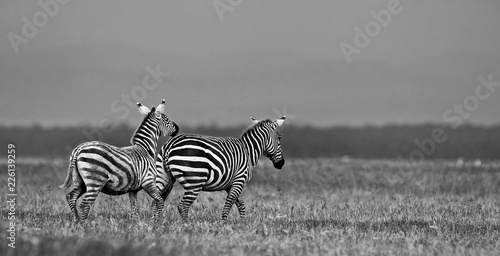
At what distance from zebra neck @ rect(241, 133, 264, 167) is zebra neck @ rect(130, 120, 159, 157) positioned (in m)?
2.11

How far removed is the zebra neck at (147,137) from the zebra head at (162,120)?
0.55ft

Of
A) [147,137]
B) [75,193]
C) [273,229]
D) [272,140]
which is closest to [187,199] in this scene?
[147,137]

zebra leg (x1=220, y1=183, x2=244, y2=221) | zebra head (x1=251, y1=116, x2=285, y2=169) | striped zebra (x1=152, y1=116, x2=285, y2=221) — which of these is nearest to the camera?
striped zebra (x1=152, y1=116, x2=285, y2=221)

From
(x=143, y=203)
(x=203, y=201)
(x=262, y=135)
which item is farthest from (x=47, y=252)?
(x=203, y=201)

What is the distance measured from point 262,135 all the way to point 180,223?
3.75 metres

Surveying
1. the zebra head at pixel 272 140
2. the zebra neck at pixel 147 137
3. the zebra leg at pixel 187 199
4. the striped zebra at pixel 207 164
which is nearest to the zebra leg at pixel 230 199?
the striped zebra at pixel 207 164

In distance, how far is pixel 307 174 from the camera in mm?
28547

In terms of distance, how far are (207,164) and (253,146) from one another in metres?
2.00

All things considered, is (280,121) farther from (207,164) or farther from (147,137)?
(147,137)

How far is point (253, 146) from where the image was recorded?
16281mm

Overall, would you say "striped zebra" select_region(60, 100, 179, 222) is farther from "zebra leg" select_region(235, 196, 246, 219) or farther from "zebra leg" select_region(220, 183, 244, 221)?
"zebra leg" select_region(235, 196, 246, 219)

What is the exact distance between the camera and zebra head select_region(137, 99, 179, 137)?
1561 centimetres

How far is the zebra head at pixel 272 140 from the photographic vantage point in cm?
1661

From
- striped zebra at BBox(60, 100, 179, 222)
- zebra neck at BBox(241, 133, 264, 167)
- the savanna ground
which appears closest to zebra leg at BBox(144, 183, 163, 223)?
striped zebra at BBox(60, 100, 179, 222)
